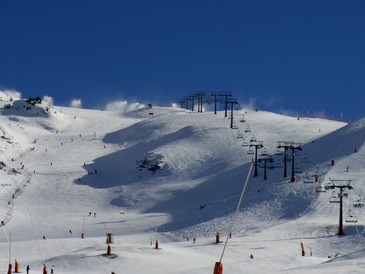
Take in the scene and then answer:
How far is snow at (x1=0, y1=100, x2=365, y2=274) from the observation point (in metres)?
38.6

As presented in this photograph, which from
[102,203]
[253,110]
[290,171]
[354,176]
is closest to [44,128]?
[253,110]

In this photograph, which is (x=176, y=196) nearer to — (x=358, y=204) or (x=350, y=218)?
(x=358, y=204)

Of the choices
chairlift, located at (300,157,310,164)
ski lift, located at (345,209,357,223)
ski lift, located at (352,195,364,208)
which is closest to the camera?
ski lift, located at (345,209,357,223)

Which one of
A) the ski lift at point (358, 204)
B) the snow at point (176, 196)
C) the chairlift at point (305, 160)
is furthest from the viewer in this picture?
the chairlift at point (305, 160)

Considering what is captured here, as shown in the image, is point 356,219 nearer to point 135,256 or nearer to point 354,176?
point 354,176

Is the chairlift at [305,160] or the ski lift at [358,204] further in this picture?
the chairlift at [305,160]

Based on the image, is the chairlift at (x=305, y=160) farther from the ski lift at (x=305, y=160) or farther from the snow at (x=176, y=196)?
the snow at (x=176, y=196)

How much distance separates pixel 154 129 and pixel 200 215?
54417mm

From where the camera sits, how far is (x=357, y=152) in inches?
2945

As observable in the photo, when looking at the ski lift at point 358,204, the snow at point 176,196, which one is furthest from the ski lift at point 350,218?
the ski lift at point 358,204

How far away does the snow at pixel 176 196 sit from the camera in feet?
127

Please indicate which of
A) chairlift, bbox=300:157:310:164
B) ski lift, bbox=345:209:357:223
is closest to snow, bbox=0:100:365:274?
chairlift, bbox=300:157:310:164

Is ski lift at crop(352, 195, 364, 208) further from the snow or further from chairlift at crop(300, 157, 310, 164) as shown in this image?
chairlift at crop(300, 157, 310, 164)

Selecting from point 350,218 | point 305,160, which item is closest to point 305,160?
point 305,160
